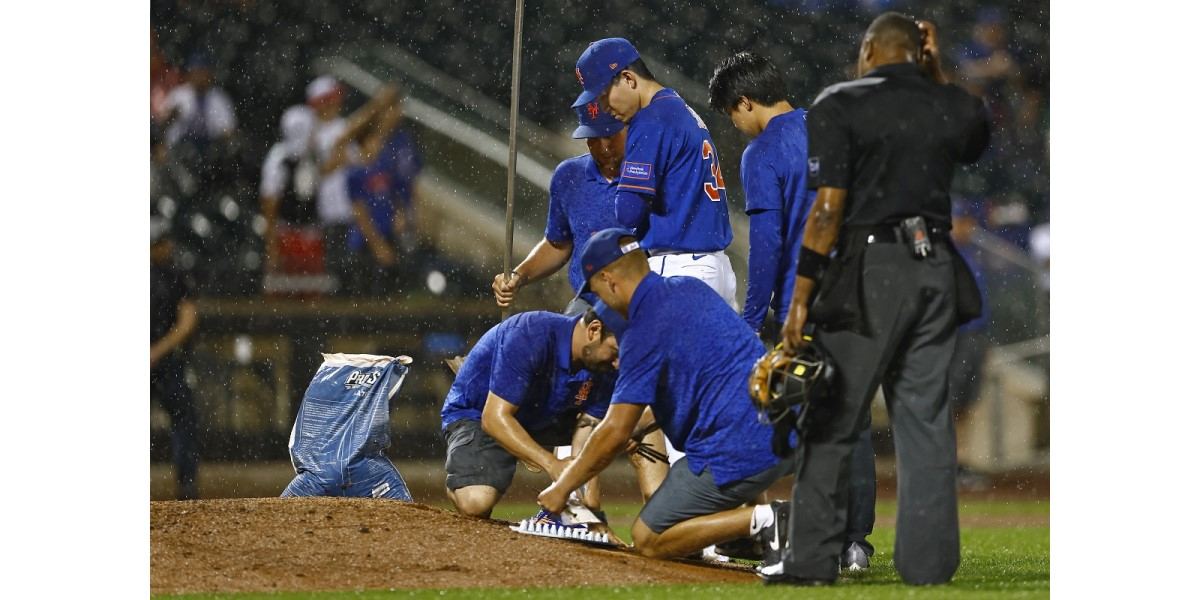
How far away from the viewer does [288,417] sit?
755cm

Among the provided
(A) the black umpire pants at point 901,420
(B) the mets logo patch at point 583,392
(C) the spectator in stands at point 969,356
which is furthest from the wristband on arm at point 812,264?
(C) the spectator in stands at point 969,356

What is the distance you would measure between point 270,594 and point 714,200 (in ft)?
5.93

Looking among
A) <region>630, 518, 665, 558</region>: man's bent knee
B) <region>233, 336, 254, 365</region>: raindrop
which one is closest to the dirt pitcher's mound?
<region>630, 518, 665, 558</region>: man's bent knee

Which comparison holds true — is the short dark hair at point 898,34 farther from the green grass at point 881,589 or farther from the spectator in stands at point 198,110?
the spectator in stands at point 198,110

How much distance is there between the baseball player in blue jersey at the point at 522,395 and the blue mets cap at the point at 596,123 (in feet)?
1.98

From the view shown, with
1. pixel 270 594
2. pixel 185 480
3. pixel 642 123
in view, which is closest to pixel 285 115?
pixel 185 480

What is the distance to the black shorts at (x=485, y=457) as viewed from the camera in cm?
452

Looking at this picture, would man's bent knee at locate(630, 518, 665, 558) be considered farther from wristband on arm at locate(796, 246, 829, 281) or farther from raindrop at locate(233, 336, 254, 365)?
raindrop at locate(233, 336, 254, 365)

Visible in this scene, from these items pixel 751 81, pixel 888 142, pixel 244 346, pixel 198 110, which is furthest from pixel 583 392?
pixel 198 110

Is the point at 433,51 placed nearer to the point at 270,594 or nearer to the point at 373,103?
the point at 373,103

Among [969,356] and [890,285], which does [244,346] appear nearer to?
[969,356]

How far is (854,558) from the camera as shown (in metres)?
4.12

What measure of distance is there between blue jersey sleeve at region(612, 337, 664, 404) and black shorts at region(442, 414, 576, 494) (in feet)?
2.77

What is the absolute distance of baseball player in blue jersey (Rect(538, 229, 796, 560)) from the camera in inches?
145
